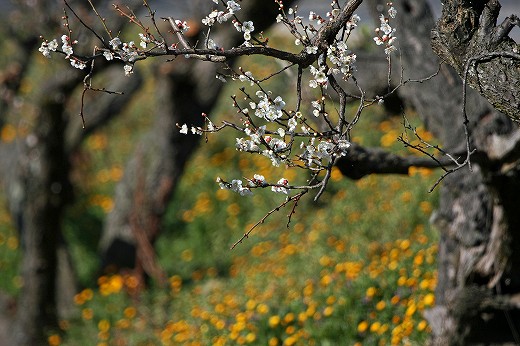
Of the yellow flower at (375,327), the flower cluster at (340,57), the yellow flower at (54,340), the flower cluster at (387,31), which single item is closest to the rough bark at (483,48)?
the flower cluster at (387,31)

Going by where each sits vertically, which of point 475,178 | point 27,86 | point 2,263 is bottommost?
point 475,178

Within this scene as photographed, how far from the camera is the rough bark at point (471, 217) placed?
4.15 metres

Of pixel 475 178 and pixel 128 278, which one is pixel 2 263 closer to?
pixel 128 278

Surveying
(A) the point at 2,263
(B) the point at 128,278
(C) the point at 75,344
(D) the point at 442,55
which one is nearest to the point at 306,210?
(B) the point at 128,278

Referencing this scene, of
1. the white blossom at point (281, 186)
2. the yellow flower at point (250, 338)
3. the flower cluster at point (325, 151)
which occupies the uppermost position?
the flower cluster at point (325, 151)

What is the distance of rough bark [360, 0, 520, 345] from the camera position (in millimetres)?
4148

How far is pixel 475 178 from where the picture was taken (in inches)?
171

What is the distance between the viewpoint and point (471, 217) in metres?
4.34

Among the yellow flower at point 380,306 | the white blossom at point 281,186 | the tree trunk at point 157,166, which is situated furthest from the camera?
the tree trunk at point 157,166

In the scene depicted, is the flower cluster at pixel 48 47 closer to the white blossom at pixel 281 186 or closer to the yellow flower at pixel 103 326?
the white blossom at pixel 281 186

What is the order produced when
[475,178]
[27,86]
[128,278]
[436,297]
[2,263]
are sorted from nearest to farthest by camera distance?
[475,178] < [436,297] < [128,278] < [2,263] < [27,86]

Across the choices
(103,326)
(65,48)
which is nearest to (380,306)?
(103,326)

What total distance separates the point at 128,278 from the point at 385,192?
2.61m

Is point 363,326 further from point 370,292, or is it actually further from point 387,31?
point 387,31
